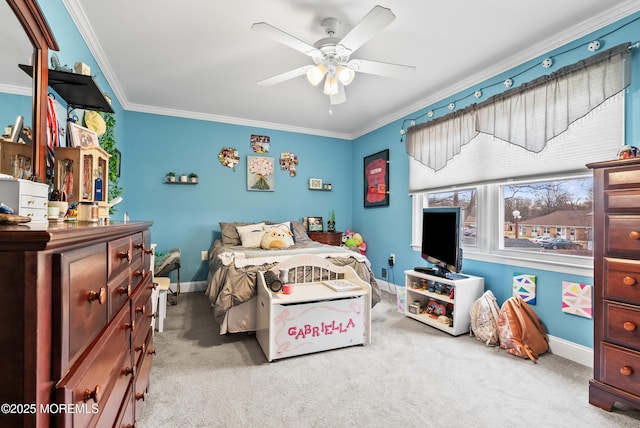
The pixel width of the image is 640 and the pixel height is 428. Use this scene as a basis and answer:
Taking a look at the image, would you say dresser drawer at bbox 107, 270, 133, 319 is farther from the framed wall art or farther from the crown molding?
the framed wall art

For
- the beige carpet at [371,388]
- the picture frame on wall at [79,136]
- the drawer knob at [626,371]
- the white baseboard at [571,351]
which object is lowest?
the beige carpet at [371,388]

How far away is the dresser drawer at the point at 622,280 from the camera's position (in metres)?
1.59

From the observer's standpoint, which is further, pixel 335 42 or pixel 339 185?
pixel 339 185

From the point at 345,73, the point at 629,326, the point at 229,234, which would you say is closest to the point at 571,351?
the point at 629,326

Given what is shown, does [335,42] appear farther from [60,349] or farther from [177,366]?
[177,366]

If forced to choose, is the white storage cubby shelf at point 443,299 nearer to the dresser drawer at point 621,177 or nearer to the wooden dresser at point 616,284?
the wooden dresser at point 616,284

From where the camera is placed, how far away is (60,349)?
0.59 meters

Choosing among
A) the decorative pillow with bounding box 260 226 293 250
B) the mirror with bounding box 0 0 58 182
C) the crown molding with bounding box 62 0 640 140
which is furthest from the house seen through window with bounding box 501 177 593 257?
the mirror with bounding box 0 0 58 182

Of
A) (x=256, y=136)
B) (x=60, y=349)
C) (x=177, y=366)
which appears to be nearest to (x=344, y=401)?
(x=177, y=366)

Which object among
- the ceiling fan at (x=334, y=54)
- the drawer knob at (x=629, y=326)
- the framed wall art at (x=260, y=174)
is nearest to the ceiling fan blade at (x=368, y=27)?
the ceiling fan at (x=334, y=54)

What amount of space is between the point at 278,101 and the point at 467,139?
2.20 m

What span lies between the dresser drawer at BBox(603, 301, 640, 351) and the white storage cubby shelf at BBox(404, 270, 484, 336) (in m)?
1.12

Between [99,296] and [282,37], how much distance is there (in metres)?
1.79

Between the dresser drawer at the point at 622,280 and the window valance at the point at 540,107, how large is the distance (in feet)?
3.67
